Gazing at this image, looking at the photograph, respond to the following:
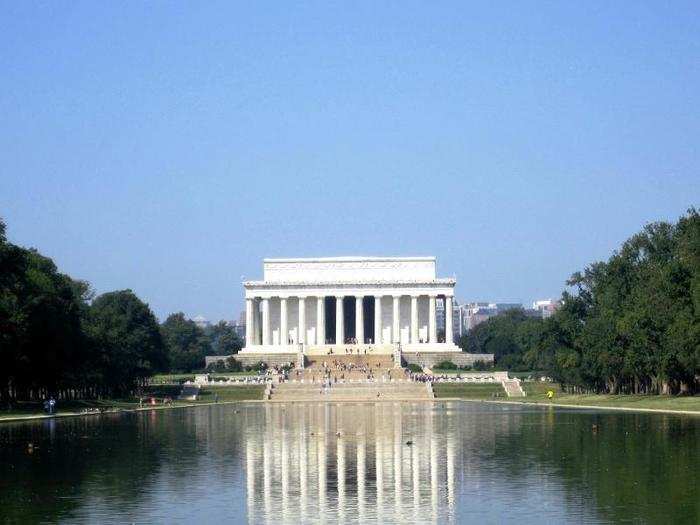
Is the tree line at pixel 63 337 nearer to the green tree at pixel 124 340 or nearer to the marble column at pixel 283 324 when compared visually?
the green tree at pixel 124 340

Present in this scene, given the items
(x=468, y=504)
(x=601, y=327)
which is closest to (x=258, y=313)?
(x=601, y=327)

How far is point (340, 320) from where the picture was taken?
138 m

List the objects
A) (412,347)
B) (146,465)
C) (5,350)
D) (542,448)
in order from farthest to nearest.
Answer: (412,347) → (5,350) → (542,448) → (146,465)

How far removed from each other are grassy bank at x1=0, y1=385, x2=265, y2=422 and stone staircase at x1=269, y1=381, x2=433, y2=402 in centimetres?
188

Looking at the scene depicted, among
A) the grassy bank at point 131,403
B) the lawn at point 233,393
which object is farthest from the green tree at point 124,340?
the lawn at point 233,393

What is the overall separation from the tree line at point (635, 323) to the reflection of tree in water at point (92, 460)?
2503cm

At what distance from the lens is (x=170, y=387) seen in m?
105

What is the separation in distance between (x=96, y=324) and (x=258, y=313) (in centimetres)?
4492

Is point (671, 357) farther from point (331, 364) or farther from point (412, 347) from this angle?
point (412, 347)

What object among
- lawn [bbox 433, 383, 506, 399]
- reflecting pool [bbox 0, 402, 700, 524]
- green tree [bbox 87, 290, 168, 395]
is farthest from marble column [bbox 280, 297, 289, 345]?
reflecting pool [bbox 0, 402, 700, 524]

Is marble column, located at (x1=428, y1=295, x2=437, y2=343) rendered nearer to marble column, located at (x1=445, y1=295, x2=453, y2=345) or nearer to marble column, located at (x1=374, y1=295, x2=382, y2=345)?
marble column, located at (x1=445, y1=295, x2=453, y2=345)

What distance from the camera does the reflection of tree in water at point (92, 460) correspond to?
28.2 m

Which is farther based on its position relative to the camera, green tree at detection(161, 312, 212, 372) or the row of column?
green tree at detection(161, 312, 212, 372)

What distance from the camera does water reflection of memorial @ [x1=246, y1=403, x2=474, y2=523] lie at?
26.4 meters
